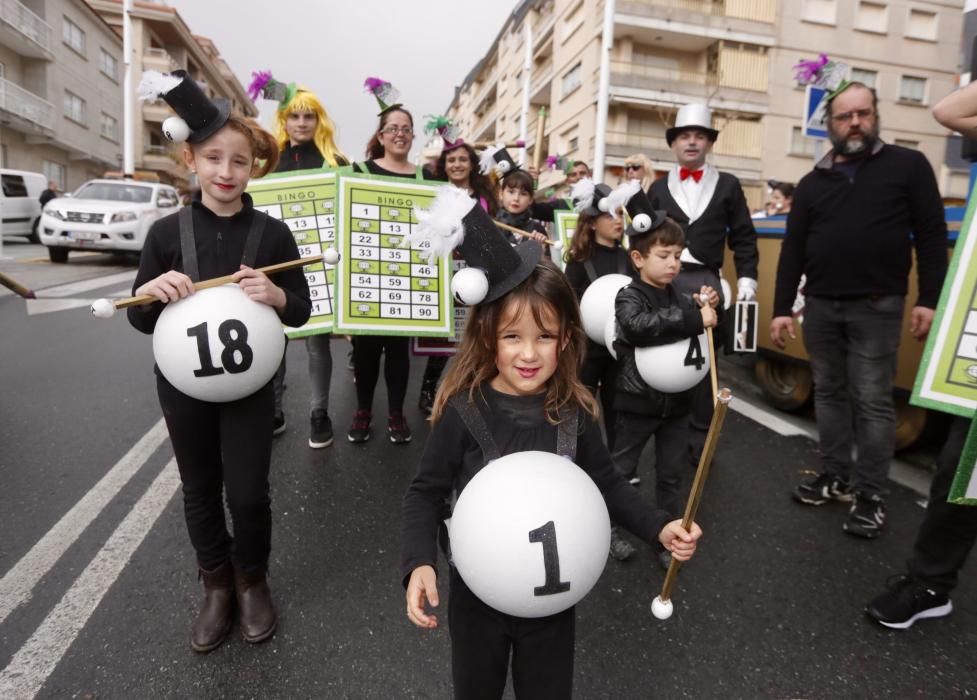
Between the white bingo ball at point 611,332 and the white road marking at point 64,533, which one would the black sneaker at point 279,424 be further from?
the white bingo ball at point 611,332

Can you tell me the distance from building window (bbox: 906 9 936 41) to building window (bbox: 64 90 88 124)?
1570 inches

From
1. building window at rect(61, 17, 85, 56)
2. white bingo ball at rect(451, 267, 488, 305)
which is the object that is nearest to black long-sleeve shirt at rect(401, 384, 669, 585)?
white bingo ball at rect(451, 267, 488, 305)

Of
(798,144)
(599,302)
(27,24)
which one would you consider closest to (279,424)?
(599,302)

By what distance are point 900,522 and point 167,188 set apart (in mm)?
16901

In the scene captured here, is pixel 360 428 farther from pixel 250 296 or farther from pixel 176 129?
pixel 176 129

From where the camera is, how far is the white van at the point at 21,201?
1700 centimetres

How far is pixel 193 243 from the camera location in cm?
214

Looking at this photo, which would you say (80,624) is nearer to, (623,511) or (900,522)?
(623,511)

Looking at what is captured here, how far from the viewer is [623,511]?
66.5 inches

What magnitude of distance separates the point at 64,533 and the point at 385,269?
219cm

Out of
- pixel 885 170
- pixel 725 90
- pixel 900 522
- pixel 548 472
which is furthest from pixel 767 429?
pixel 725 90

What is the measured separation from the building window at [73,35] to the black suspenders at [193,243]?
38111 millimetres

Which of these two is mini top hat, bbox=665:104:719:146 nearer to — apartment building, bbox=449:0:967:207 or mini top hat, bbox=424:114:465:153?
mini top hat, bbox=424:114:465:153

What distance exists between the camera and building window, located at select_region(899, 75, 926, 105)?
28375 mm
